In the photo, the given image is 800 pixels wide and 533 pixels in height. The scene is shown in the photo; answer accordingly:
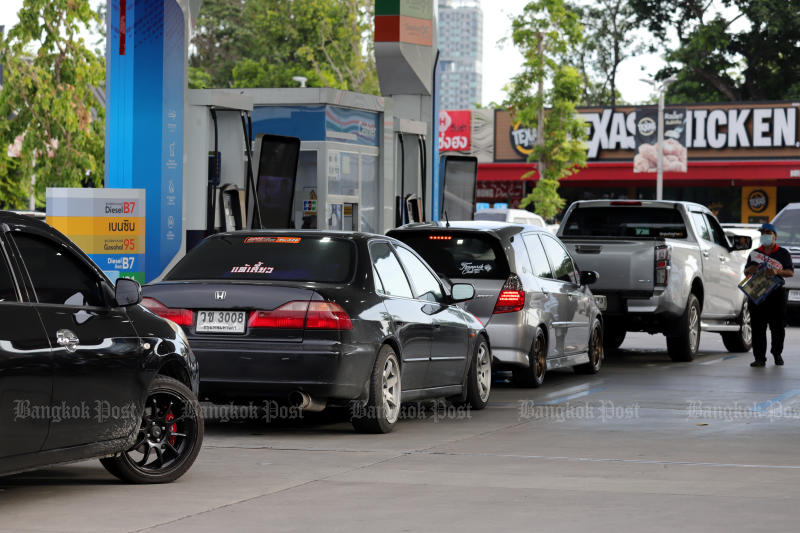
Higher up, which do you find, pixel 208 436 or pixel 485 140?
pixel 485 140

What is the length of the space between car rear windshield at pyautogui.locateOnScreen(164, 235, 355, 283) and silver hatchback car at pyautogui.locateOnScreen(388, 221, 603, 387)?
3144 mm

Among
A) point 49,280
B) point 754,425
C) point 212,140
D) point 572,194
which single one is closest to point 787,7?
point 572,194

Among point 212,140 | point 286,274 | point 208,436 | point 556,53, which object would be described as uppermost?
point 556,53

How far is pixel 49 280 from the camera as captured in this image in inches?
305

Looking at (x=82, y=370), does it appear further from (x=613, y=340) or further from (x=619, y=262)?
(x=613, y=340)

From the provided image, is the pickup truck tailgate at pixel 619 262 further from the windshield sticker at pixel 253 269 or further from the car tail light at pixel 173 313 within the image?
the car tail light at pixel 173 313

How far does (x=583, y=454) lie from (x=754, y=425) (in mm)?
2374

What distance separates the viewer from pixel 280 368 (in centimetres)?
1030

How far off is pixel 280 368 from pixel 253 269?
1.00 metres

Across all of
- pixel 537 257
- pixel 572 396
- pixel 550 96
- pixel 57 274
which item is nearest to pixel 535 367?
pixel 572 396

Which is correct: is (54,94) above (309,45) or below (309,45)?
below

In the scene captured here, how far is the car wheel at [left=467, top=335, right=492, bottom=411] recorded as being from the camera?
12633 mm

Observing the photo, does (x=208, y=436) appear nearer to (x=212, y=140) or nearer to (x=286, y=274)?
(x=286, y=274)

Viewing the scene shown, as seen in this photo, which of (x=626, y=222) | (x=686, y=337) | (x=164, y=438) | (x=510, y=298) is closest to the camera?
(x=164, y=438)
